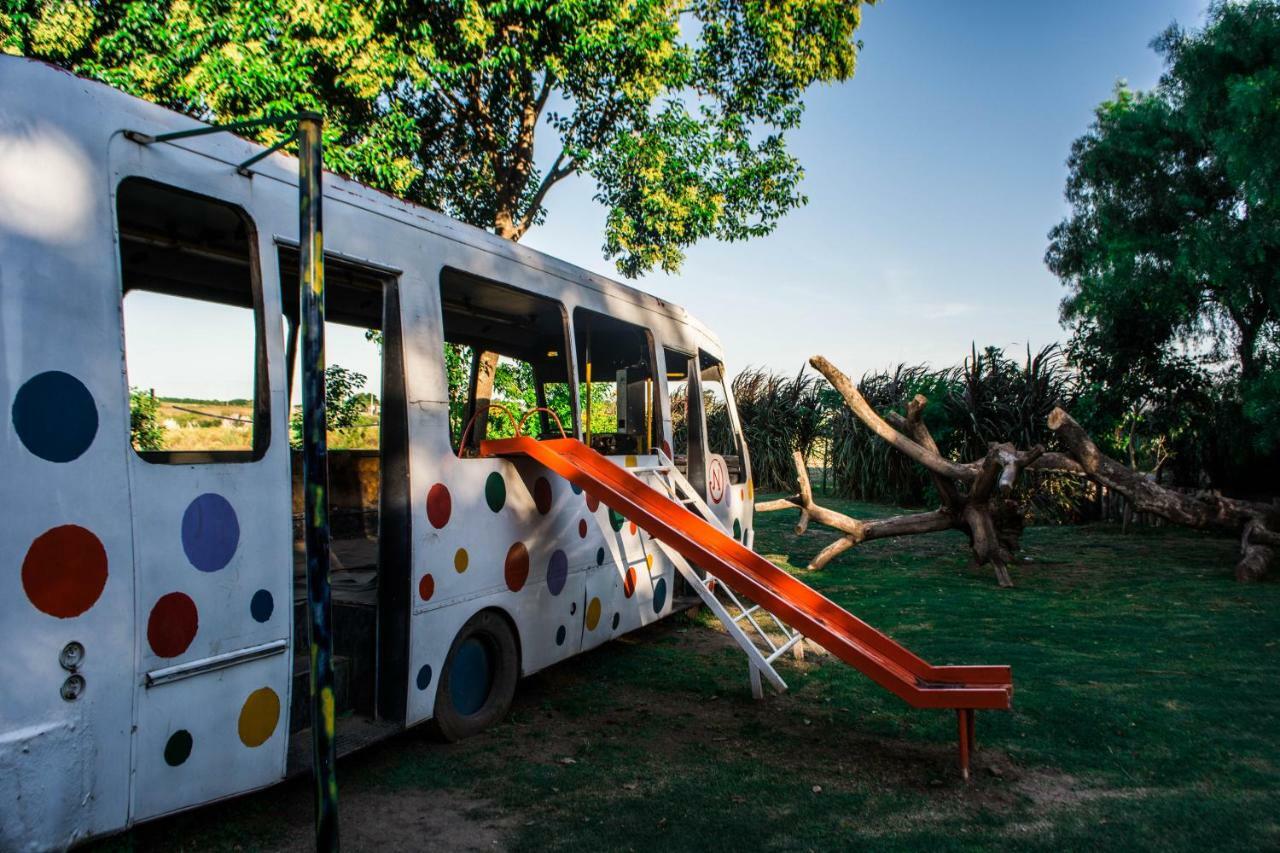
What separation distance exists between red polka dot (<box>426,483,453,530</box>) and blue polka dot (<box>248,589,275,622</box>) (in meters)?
0.91

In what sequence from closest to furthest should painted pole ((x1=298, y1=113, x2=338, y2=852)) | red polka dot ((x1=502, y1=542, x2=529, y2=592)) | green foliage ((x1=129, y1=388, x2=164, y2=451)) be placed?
painted pole ((x1=298, y1=113, x2=338, y2=852)), green foliage ((x1=129, y1=388, x2=164, y2=451)), red polka dot ((x1=502, y1=542, x2=529, y2=592))

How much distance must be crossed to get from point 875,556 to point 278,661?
31.6 ft

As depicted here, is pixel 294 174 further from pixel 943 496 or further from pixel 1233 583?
pixel 1233 583

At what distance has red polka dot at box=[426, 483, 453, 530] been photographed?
13.1ft

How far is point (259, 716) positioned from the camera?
3086 mm

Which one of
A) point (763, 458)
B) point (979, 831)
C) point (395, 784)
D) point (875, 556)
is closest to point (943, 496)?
point (875, 556)

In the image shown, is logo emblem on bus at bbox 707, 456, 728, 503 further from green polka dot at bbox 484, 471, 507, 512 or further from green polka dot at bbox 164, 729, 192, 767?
green polka dot at bbox 164, 729, 192, 767

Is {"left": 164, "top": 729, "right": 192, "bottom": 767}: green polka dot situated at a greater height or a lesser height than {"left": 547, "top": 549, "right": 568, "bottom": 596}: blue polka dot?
lesser

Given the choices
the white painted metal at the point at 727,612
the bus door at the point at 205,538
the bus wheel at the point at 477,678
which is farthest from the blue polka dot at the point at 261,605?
the white painted metal at the point at 727,612

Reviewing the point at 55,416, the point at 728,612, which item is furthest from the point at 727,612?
the point at 55,416

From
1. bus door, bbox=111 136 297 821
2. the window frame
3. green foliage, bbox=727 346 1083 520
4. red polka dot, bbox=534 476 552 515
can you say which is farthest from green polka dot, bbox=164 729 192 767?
green foliage, bbox=727 346 1083 520

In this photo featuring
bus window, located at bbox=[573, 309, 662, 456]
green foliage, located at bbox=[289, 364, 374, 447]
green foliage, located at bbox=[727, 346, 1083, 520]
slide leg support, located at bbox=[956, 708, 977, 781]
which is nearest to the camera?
slide leg support, located at bbox=[956, 708, 977, 781]

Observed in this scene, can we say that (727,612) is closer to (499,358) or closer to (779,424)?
(499,358)

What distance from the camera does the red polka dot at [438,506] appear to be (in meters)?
3.98
